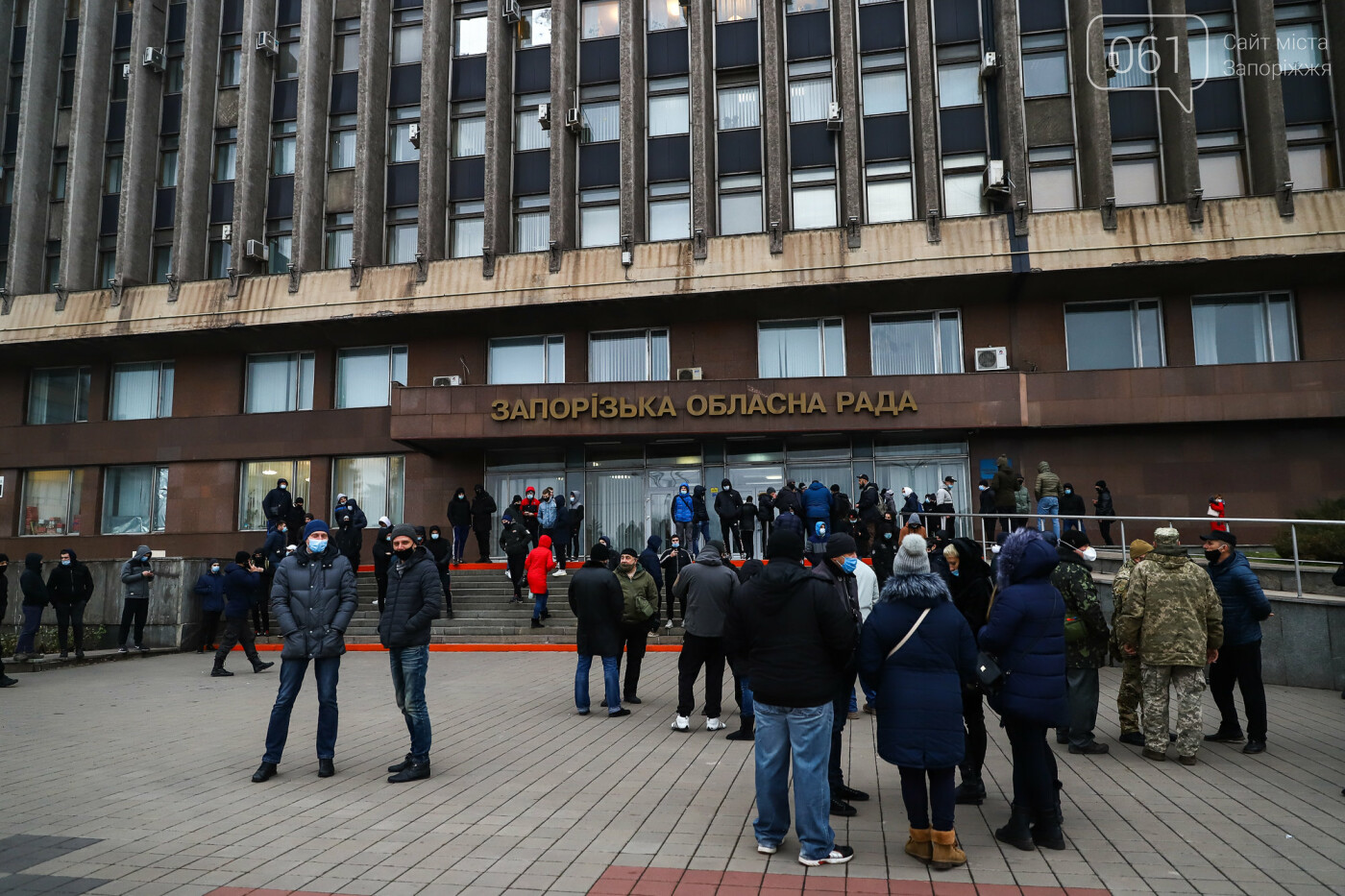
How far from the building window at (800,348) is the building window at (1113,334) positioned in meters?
6.10

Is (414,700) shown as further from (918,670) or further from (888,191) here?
(888,191)

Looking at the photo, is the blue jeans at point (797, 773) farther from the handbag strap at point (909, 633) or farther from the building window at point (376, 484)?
the building window at point (376, 484)

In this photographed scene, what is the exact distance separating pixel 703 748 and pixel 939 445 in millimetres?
17573

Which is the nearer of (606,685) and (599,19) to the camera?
(606,685)

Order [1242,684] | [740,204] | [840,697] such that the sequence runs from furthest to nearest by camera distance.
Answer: [740,204]
[1242,684]
[840,697]

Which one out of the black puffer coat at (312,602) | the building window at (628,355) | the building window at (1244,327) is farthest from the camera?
the building window at (628,355)

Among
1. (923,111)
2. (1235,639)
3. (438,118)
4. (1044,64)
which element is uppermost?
(1044,64)

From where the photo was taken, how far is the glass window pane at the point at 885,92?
1032 inches

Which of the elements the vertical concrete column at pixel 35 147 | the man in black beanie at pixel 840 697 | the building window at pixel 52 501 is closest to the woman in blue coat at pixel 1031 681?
the man in black beanie at pixel 840 697

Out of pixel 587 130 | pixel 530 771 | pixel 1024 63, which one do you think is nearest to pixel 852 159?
pixel 1024 63

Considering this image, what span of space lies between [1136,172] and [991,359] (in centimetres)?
689

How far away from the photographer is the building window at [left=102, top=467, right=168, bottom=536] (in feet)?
92.2

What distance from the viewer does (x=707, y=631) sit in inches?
350

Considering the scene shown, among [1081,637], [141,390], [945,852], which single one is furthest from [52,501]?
[945,852]
